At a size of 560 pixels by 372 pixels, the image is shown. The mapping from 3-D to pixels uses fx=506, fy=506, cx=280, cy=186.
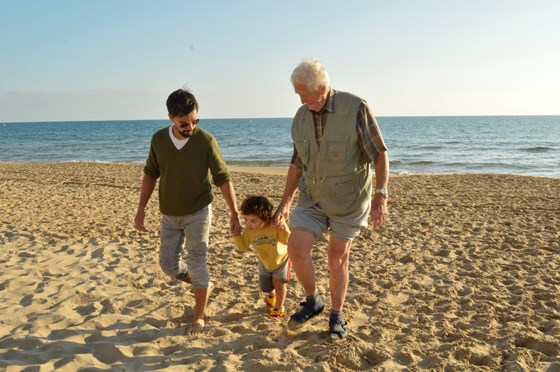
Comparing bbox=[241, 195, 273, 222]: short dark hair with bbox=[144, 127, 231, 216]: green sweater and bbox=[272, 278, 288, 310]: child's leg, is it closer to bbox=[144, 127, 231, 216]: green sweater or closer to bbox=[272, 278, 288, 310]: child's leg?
bbox=[144, 127, 231, 216]: green sweater

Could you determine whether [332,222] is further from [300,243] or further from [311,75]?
[311,75]

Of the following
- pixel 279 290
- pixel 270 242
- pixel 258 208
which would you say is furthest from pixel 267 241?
pixel 279 290

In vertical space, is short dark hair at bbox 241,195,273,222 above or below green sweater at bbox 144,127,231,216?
below

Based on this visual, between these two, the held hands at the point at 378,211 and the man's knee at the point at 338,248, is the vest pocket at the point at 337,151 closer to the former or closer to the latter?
the held hands at the point at 378,211

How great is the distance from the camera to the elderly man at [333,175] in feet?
10.8

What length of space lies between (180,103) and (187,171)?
1.56ft

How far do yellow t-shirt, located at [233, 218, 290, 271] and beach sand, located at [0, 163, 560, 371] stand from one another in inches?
19.5

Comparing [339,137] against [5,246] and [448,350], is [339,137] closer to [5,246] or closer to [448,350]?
[448,350]

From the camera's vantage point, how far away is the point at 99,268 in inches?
214

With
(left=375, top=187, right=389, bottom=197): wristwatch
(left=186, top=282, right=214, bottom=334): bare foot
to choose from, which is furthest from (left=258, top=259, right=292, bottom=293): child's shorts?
(left=375, top=187, right=389, bottom=197): wristwatch

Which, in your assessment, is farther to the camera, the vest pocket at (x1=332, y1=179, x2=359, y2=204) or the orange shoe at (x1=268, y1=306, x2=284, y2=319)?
the orange shoe at (x1=268, y1=306, x2=284, y2=319)

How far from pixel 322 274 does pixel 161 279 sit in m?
1.66

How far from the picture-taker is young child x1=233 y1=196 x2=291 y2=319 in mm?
3764

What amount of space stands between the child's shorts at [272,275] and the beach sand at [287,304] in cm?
26
